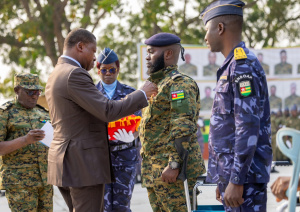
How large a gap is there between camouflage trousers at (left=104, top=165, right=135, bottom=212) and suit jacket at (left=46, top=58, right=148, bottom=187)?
1.39 metres

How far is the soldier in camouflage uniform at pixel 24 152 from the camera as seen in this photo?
5652 millimetres

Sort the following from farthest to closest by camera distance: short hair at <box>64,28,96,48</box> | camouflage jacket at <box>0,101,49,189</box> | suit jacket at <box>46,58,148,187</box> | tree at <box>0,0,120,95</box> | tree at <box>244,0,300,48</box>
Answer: tree at <box>244,0,300,48</box> → tree at <box>0,0,120,95</box> → camouflage jacket at <box>0,101,49,189</box> → short hair at <box>64,28,96,48</box> → suit jacket at <box>46,58,148,187</box>

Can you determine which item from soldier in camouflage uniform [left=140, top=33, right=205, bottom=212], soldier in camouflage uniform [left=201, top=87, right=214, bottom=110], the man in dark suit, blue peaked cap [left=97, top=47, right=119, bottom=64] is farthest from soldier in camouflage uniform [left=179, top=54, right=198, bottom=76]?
the man in dark suit

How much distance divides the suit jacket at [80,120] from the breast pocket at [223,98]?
82 centimetres

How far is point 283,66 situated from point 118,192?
49.4ft

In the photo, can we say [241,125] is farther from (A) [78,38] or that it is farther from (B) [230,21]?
(A) [78,38]

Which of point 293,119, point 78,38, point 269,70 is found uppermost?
point 269,70

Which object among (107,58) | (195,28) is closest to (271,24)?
(195,28)

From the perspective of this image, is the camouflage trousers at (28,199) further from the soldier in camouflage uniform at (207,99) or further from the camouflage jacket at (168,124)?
the soldier in camouflage uniform at (207,99)

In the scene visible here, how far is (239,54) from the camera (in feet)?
11.3

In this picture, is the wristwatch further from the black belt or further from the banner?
the banner

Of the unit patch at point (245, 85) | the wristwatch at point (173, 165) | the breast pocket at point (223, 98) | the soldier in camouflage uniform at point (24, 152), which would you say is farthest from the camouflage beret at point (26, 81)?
the unit patch at point (245, 85)

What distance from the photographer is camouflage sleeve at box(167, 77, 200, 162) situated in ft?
14.5

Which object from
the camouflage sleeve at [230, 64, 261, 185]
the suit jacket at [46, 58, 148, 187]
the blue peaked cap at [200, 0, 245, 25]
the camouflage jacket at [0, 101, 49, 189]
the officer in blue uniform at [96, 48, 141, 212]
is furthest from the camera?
the camouflage jacket at [0, 101, 49, 189]
